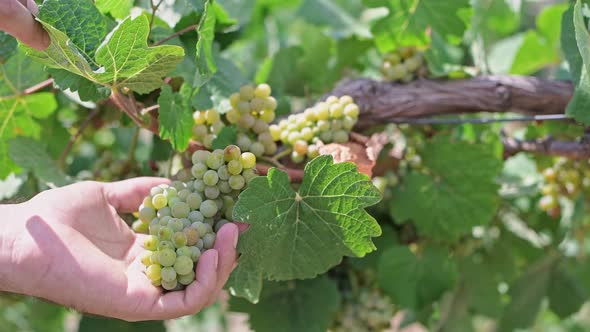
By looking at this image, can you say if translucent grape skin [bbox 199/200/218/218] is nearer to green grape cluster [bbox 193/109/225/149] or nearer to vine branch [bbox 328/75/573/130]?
green grape cluster [bbox 193/109/225/149]

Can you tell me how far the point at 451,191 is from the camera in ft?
5.29

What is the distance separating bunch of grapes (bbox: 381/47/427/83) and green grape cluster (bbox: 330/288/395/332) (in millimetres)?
630

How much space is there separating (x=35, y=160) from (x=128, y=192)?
36 centimetres

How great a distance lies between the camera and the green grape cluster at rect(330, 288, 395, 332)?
1726mm

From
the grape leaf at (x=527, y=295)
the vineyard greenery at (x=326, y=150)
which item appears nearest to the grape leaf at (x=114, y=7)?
the vineyard greenery at (x=326, y=150)

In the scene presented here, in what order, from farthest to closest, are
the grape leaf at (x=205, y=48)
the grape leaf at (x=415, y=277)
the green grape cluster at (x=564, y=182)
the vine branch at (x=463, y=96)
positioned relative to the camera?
the green grape cluster at (x=564, y=182)
the grape leaf at (x=415, y=277)
the vine branch at (x=463, y=96)
the grape leaf at (x=205, y=48)

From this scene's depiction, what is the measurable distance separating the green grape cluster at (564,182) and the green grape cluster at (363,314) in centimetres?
59

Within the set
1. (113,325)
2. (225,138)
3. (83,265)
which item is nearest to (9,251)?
(83,265)

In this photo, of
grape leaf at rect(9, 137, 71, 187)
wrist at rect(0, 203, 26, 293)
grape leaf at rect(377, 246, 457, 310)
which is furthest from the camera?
grape leaf at rect(377, 246, 457, 310)

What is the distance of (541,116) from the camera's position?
1.47 meters

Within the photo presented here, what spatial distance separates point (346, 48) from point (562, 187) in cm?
77

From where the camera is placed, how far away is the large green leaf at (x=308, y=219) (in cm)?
105

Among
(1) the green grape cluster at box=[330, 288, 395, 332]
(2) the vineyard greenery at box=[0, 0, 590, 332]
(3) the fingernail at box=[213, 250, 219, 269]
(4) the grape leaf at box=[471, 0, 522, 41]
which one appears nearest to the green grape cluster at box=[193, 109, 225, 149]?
(2) the vineyard greenery at box=[0, 0, 590, 332]

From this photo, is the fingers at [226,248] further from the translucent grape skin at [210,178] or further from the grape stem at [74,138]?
the grape stem at [74,138]
